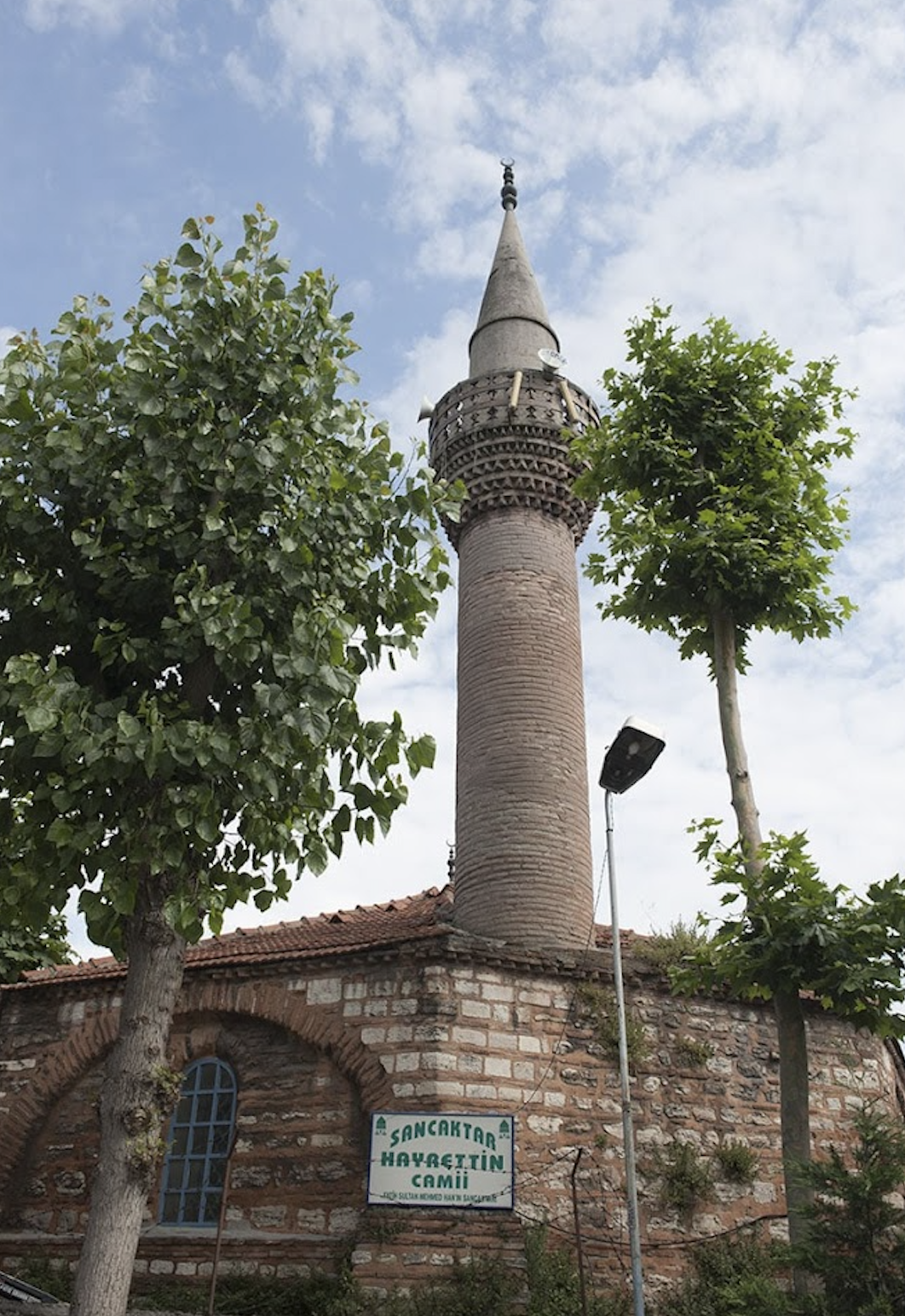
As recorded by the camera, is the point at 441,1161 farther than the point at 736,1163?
No

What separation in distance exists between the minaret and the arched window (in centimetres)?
314

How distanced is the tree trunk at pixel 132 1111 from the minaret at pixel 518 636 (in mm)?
5608

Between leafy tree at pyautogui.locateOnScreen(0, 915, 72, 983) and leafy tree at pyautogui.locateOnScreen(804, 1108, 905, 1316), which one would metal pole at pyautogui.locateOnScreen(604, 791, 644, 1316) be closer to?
leafy tree at pyautogui.locateOnScreen(804, 1108, 905, 1316)

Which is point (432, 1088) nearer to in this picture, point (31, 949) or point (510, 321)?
point (31, 949)

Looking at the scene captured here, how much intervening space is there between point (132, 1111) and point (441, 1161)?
12.5 feet

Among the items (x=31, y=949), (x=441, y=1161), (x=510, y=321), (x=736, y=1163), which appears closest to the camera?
(x=441, y=1161)

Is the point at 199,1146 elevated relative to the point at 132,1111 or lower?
elevated

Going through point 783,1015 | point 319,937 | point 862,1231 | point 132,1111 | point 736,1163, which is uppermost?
A: point 319,937

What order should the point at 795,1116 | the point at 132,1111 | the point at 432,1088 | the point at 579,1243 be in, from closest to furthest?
the point at 132,1111, the point at 795,1116, the point at 579,1243, the point at 432,1088

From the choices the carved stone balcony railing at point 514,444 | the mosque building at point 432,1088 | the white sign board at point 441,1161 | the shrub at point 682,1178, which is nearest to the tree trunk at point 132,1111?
the white sign board at point 441,1161

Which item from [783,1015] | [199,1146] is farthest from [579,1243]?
[199,1146]

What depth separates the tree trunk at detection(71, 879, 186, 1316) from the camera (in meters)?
6.42

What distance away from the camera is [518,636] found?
14.4 meters

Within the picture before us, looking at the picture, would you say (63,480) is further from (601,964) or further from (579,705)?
(579,705)
